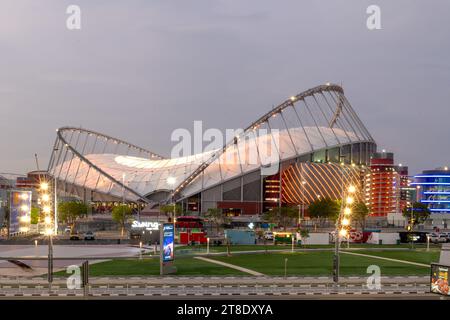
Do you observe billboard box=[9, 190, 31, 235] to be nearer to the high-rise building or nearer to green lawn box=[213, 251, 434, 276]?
green lawn box=[213, 251, 434, 276]

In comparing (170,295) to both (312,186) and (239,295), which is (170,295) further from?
(312,186)

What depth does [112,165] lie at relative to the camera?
19238 cm

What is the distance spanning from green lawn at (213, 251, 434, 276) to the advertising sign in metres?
A: 18.4

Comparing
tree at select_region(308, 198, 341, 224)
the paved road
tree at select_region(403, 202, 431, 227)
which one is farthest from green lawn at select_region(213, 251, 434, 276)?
tree at select_region(403, 202, 431, 227)

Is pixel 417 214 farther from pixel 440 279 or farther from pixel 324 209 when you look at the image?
pixel 440 279

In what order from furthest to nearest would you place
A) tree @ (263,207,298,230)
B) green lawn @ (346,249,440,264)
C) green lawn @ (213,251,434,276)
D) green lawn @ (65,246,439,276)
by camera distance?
tree @ (263,207,298,230) → green lawn @ (346,249,440,264) → green lawn @ (213,251,434,276) → green lawn @ (65,246,439,276)

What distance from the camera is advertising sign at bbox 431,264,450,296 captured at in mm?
26547

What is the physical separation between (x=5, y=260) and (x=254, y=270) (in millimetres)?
24775

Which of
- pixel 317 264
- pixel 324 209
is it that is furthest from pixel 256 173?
pixel 317 264

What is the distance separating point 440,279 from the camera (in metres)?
27.0

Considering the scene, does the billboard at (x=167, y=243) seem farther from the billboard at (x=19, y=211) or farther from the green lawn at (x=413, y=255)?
the billboard at (x=19, y=211)

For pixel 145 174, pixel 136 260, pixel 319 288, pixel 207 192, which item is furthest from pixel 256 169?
pixel 319 288

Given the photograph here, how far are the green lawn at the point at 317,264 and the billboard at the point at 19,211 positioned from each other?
48724 millimetres

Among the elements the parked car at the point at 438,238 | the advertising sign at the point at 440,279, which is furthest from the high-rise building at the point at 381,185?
the advertising sign at the point at 440,279
